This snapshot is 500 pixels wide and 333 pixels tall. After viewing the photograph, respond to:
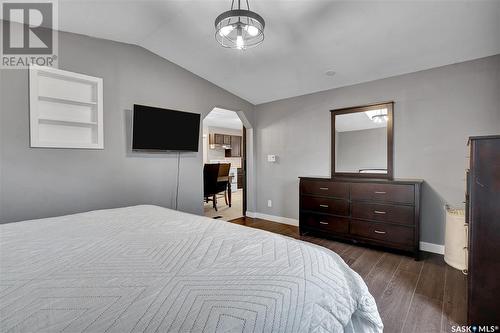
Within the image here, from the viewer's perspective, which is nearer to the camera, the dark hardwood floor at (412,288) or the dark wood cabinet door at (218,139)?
the dark hardwood floor at (412,288)

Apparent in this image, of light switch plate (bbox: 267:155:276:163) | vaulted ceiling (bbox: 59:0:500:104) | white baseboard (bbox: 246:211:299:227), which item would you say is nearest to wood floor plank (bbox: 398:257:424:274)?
white baseboard (bbox: 246:211:299:227)

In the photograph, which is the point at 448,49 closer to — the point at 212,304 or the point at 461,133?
the point at 461,133

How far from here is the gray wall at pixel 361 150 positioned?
321 centimetres

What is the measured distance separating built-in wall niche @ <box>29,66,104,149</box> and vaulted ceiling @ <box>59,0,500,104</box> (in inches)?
21.0

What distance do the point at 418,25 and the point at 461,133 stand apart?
53.6 inches

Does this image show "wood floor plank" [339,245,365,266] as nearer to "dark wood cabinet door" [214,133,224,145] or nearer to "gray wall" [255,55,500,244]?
"gray wall" [255,55,500,244]

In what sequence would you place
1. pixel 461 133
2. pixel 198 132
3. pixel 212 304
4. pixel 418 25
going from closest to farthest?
pixel 212 304 < pixel 418 25 < pixel 461 133 < pixel 198 132

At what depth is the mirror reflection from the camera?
3.20m

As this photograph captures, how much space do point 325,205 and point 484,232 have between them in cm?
188

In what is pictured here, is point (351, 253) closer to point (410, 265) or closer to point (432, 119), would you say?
point (410, 265)

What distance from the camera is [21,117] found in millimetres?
2229

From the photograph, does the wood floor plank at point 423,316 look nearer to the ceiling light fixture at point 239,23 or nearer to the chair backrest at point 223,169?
the ceiling light fixture at point 239,23

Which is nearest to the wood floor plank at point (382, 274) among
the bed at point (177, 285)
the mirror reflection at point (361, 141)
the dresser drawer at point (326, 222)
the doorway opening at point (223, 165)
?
the dresser drawer at point (326, 222)

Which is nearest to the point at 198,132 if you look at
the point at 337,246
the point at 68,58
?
the point at 68,58
